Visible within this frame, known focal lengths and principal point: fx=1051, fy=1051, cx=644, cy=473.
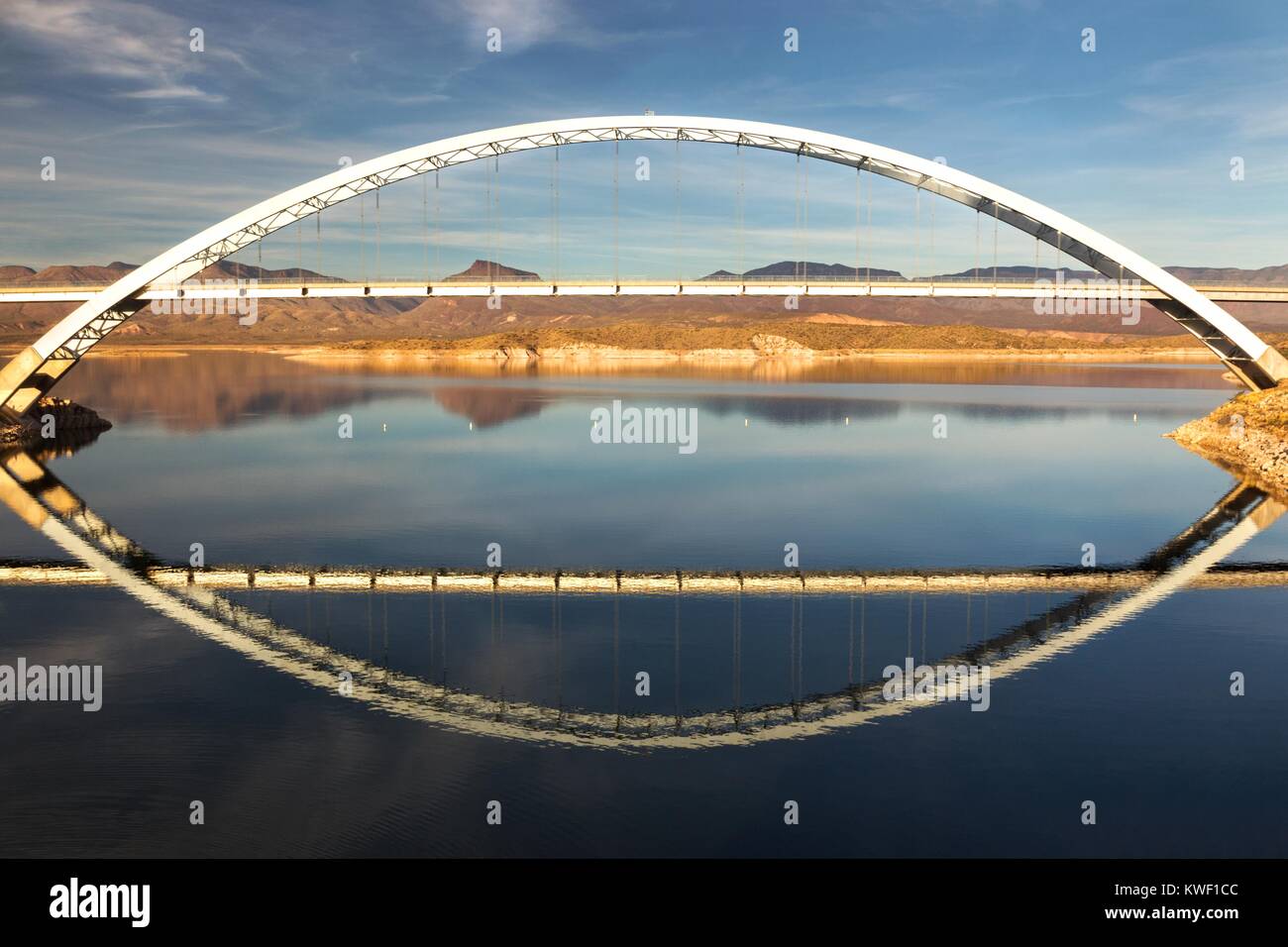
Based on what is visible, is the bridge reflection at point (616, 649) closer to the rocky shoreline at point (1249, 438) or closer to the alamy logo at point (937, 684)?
the alamy logo at point (937, 684)

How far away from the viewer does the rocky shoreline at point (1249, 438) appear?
41.2 meters

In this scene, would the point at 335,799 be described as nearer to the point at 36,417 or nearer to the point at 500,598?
the point at 500,598

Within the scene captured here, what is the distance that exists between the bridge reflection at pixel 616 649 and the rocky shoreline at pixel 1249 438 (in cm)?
1336

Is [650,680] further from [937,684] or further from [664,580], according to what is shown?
[664,580]

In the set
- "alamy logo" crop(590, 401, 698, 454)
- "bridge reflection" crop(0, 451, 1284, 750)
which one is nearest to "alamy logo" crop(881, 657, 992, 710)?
"bridge reflection" crop(0, 451, 1284, 750)

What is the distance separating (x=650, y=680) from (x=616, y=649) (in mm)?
1936

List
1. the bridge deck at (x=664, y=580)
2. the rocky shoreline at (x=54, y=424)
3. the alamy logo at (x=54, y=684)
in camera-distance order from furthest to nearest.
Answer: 1. the rocky shoreline at (x=54, y=424)
2. the bridge deck at (x=664, y=580)
3. the alamy logo at (x=54, y=684)

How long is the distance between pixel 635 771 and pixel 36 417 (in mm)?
53359

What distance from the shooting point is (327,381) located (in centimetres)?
11750
